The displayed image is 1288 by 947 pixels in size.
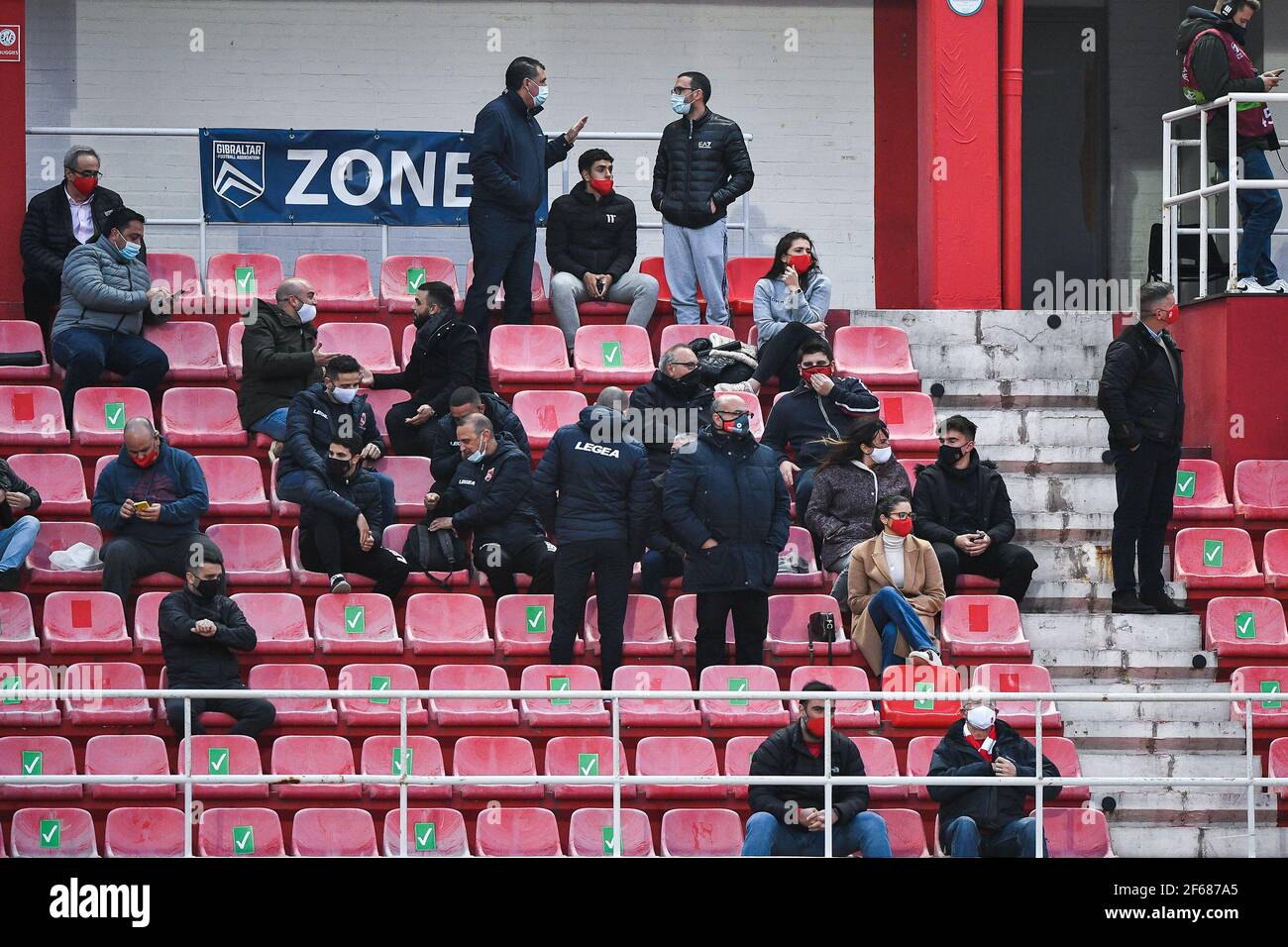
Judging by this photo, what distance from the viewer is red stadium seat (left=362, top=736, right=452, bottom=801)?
1069cm

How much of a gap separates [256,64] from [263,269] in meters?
2.48

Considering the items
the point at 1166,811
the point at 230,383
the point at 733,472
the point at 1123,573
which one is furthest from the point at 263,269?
the point at 1166,811

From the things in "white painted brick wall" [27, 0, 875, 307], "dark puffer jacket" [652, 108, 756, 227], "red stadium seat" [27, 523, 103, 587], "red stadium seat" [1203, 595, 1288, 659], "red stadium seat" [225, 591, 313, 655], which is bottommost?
"red stadium seat" [1203, 595, 1288, 659]

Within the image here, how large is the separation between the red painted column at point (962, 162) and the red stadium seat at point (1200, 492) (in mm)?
2489

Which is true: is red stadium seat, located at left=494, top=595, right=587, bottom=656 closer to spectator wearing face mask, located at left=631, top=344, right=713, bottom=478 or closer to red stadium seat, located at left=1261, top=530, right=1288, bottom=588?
spectator wearing face mask, located at left=631, top=344, right=713, bottom=478

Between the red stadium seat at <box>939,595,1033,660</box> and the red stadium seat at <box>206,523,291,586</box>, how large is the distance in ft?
12.2

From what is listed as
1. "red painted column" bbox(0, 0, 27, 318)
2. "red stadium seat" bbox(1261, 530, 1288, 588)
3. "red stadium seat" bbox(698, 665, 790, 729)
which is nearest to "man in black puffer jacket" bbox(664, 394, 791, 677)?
"red stadium seat" bbox(698, 665, 790, 729)

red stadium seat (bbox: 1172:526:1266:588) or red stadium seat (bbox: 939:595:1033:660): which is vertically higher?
red stadium seat (bbox: 1172:526:1266:588)

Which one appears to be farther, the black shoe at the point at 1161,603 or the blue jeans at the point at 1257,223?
the blue jeans at the point at 1257,223

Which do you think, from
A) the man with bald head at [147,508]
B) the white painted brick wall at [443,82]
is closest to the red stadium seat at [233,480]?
the man with bald head at [147,508]

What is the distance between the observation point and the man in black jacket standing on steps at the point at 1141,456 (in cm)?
1204

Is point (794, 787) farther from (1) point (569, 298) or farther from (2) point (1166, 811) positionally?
(1) point (569, 298)

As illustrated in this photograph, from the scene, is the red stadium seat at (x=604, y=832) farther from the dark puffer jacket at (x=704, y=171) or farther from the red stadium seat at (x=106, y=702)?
the dark puffer jacket at (x=704, y=171)

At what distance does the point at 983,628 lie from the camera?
38.0 feet
